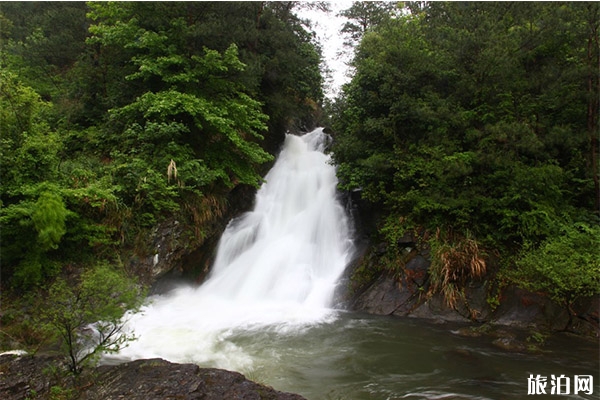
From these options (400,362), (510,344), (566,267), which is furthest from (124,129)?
(566,267)

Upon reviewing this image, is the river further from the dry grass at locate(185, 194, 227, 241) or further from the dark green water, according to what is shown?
the dry grass at locate(185, 194, 227, 241)

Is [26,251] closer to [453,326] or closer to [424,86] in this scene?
[453,326]

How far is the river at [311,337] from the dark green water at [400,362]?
2 centimetres

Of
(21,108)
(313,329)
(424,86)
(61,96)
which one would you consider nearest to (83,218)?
(21,108)

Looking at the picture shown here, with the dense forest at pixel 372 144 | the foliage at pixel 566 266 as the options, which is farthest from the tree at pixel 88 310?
the foliage at pixel 566 266

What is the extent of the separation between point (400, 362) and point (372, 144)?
246 inches

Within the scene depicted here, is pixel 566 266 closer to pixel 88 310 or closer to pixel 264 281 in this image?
pixel 264 281

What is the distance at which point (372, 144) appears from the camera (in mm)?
10555

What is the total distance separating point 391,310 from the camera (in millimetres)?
8336

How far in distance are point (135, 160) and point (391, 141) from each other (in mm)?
6819

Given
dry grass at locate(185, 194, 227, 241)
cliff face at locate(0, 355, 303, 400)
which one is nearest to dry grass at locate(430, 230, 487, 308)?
cliff face at locate(0, 355, 303, 400)

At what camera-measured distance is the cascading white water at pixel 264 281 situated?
262 inches

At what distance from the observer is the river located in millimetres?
5422

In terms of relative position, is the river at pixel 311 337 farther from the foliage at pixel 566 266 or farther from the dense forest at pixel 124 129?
the dense forest at pixel 124 129
